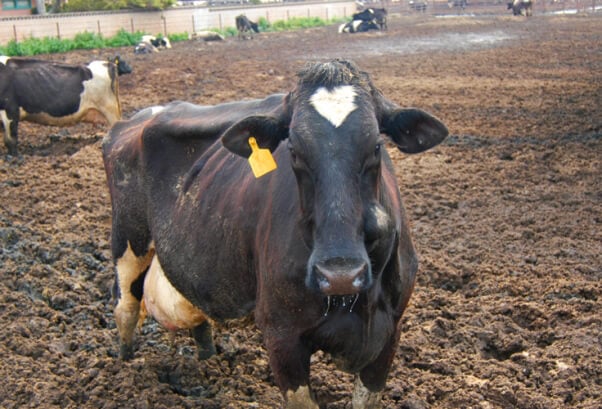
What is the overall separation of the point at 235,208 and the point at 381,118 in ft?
3.12

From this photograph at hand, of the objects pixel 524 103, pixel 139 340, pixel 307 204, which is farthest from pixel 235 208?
pixel 524 103

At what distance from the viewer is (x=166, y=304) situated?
4766 millimetres

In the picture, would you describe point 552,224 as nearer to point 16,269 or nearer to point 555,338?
point 555,338

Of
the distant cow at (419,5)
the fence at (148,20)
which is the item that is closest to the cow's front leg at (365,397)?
the fence at (148,20)

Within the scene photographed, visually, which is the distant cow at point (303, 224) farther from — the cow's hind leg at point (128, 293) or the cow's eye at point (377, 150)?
the cow's hind leg at point (128, 293)

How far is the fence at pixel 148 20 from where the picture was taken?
2873 cm

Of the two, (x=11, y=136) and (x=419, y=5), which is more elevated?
(x=419, y=5)

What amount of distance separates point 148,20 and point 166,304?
33.7 metres

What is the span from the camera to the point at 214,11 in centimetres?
4181

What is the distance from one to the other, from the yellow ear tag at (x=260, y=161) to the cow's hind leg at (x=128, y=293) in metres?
1.74

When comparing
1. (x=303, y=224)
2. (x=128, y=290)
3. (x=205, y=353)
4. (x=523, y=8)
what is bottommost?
(x=205, y=353)

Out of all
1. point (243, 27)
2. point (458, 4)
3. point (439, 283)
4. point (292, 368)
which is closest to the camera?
point (292, 368)

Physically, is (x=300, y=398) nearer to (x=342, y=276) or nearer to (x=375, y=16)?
(x=342, y=276)

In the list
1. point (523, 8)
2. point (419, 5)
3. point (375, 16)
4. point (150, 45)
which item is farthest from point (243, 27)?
point (419, 5)
